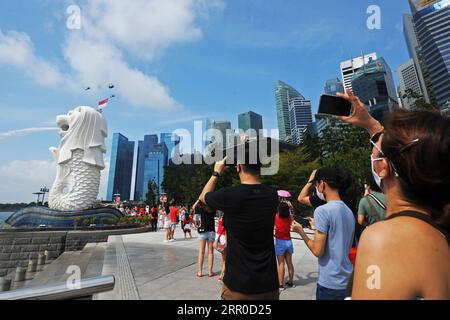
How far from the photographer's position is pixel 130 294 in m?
4.17

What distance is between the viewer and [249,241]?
2.06 metres

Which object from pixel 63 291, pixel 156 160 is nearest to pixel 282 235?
pixel 63 291

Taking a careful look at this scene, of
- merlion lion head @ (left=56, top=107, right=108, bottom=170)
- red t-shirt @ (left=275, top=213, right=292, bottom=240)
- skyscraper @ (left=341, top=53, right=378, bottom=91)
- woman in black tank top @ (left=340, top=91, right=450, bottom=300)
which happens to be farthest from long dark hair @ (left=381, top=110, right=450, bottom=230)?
skyscraper @ (left=341, top=53, right=378, bottom=91)

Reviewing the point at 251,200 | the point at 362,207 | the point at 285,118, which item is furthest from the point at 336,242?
the point at 285,118

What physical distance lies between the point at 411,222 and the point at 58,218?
2122cm

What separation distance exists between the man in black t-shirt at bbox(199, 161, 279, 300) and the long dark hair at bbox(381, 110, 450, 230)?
124 cm

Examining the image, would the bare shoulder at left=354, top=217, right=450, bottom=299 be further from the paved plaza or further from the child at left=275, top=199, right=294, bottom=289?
the paved plaza

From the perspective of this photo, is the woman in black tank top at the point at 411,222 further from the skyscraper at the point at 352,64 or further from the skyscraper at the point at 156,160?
the skyscraper at the point at 156,160

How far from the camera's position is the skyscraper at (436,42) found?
192 feet

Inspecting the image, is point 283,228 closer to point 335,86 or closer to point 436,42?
point 335,86

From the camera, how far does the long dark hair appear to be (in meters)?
0.91

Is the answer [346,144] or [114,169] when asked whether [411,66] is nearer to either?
[346,144]

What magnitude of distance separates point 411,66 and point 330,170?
90323 mm

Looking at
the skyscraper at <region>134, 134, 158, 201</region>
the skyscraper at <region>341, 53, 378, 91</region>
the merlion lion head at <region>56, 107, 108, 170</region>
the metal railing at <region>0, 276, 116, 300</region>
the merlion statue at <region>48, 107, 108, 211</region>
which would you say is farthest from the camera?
the skyscraper at <region>134, 134, 158, 201</region>
